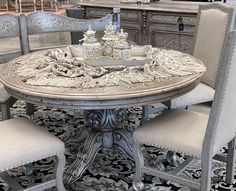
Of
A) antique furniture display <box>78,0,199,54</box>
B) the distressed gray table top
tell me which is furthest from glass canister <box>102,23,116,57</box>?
antique furniture display <box>78,0,199,54</box>

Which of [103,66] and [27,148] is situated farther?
[103,66]

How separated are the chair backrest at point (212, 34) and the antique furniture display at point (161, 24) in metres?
0.69

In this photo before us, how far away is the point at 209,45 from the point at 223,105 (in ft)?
3.64

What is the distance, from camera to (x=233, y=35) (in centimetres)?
161

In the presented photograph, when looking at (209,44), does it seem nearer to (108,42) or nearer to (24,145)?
(108,42)

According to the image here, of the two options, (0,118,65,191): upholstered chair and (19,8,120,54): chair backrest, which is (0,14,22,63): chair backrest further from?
(0,118,65,191): upholstered chair

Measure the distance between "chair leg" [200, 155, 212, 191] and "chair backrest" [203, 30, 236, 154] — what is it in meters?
0.04

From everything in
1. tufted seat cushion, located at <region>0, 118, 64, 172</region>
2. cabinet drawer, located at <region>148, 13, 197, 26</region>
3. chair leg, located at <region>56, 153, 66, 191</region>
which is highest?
cabinet drawer, located at <region>148, 13, 197, 26</region>

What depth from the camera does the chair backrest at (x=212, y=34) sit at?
261 cm

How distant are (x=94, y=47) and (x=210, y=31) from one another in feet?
3.19

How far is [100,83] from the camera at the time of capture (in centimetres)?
185

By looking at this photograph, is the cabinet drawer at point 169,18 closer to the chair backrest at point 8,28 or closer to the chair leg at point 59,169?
the chair backrest at point 8,28

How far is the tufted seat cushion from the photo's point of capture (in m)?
1.73

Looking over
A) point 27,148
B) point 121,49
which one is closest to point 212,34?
point 121,49
